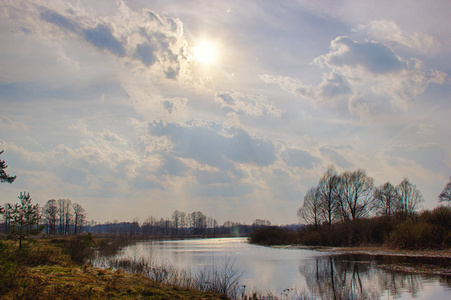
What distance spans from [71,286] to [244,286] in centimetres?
1046

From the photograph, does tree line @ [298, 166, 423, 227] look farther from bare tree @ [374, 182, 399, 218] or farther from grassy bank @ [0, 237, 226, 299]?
grassy bank @ [0, 237, 226, 299]

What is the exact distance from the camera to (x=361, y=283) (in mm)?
19047

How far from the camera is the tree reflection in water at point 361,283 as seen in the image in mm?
16234

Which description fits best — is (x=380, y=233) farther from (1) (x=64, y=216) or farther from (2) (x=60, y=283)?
(1) (x=64, y=216)

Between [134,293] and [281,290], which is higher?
[134,293]

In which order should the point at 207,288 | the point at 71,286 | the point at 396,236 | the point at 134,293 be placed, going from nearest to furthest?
the point at 71,286, the point at 134,293, the point at 207,288, the point at 396,236

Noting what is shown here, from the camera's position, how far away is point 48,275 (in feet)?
40.8

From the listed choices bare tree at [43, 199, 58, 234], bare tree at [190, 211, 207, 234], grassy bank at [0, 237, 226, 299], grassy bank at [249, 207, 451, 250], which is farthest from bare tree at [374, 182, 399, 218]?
bare tree at [190, 211, 207, 234]

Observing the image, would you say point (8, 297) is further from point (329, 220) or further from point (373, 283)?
point (329, 220)

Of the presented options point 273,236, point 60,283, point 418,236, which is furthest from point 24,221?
point 273,236

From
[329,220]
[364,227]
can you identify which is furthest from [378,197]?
[364,227]

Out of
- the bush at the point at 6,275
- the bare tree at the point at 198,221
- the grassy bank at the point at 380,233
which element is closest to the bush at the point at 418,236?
the grassy bank at the point at 380,233

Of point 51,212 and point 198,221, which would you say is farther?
point 198,221

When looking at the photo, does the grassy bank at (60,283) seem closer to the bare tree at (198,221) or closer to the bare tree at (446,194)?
the bare tree at (446,194)
